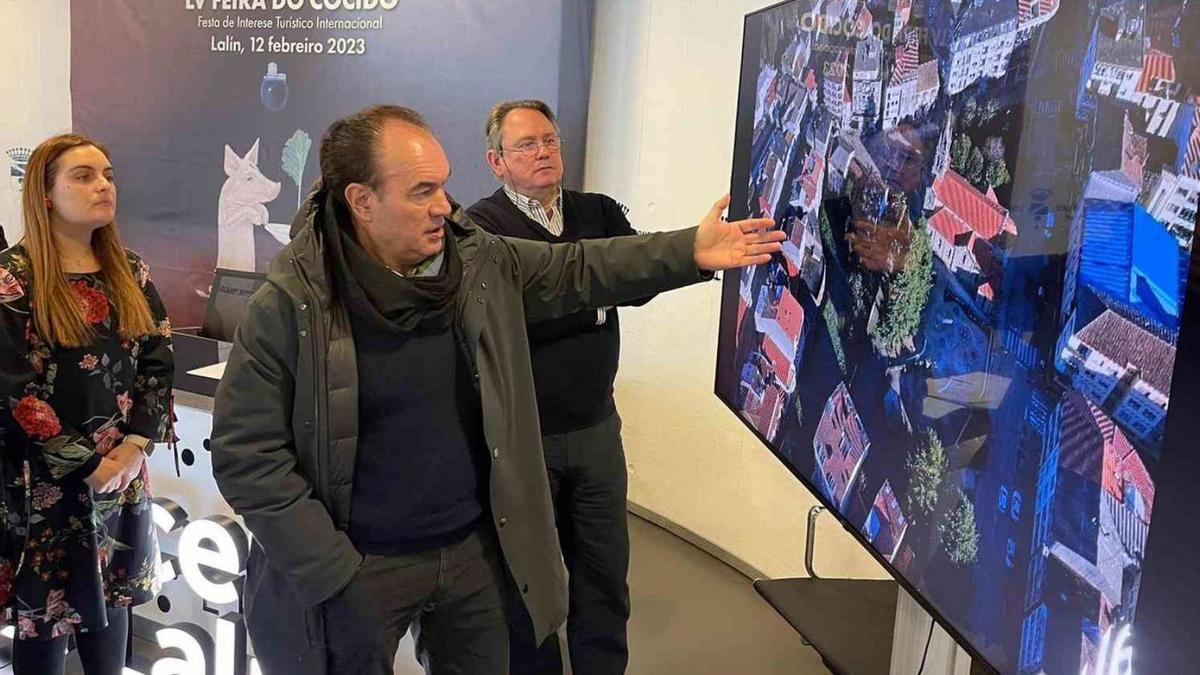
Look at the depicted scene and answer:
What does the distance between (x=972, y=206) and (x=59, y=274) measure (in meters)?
1.90

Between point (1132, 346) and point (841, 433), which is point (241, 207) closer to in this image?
point (841, 433)

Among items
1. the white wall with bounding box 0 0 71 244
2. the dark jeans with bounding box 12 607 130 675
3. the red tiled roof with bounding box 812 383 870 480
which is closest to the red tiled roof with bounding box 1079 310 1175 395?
the red tiled roof with bounding box 812 383 870 480

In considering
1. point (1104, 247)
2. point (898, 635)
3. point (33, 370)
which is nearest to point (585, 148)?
point (33, 370)

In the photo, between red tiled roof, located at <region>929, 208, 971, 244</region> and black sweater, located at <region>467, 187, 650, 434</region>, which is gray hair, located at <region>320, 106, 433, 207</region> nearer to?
black sweater, located at <region>467, 187, 650, 434</region>

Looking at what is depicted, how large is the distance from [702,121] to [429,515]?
2.31 meters

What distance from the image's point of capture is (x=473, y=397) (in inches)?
67.2

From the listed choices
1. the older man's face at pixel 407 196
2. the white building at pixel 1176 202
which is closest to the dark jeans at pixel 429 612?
the older man's face at pixel 407 196

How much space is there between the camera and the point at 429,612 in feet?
5.88

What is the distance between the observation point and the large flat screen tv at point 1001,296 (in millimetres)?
903

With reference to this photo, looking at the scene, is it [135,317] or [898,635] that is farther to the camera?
[135,317]

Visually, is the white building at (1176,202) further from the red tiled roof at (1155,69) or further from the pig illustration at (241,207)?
the pig illustration at (241,207)

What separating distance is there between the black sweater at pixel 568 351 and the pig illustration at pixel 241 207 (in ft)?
7.69

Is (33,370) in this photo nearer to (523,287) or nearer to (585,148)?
(523,287)

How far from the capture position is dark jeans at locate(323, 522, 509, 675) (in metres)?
1.67
